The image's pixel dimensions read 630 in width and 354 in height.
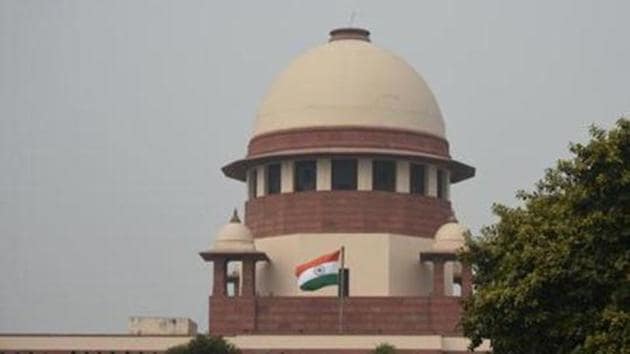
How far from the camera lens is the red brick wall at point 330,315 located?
69438 mm

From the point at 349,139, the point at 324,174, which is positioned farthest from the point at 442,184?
the point at 324,174

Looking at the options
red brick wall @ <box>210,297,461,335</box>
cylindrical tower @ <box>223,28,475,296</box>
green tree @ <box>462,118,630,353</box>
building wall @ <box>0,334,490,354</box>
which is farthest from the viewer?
cylindrical tower @ <box>223,28,475,296</box>

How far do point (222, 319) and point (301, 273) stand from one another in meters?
3.34

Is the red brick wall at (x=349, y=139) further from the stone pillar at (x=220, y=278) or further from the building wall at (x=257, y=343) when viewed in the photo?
the building wall at (x=257, y=343)

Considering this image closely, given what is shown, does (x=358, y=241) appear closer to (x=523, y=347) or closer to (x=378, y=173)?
(x=378, y=173)

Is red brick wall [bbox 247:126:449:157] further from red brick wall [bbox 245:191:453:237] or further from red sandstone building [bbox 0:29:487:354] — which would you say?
red brick wall [bbox 245:191:453:237]

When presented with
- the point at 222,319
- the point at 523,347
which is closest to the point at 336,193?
the point at 222,319

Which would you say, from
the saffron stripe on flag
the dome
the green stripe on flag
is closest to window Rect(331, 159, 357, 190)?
the dome

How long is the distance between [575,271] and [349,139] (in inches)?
1290

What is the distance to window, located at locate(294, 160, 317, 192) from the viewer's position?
7325 centimetres

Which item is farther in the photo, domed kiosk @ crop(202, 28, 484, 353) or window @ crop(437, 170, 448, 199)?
window @ crop(437, 170, 448, 199)

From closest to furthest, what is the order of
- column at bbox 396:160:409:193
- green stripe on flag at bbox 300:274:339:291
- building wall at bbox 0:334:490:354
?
building wall at bbox 0:334:490:354 → green stripe on flag at bbox 300:274:339:291 → column at bbox 396:160:409:193

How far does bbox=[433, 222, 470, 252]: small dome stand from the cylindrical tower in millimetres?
1280

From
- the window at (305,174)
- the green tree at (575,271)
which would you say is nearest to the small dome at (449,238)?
the window at (305,174)
